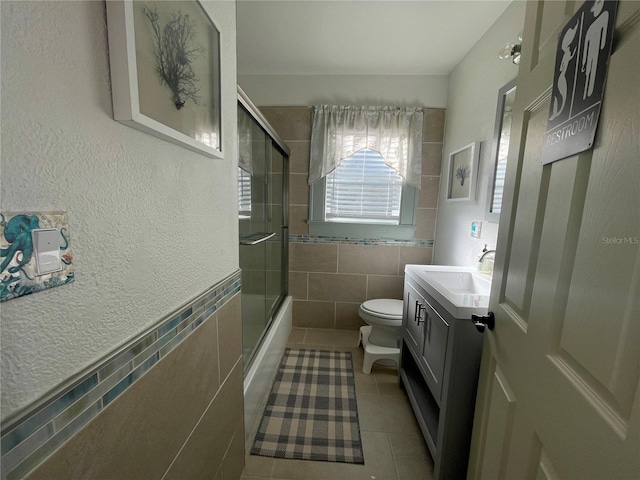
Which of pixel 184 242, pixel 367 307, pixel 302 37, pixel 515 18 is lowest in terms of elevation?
pixel 367 307

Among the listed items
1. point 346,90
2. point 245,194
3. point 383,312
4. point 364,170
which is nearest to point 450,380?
point 383,312

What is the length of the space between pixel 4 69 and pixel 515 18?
208 cm

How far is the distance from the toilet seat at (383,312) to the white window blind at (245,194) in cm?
115

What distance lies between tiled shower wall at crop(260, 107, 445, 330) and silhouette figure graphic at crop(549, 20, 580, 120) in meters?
1.83

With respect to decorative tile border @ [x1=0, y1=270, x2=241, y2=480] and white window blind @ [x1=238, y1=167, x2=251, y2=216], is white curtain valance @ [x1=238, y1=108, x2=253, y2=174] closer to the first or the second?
white window blind @ [x1=238, y1=167, x2=251, y2=216]

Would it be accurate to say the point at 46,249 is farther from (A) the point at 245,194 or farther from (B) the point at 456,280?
(B) the point at 456,280

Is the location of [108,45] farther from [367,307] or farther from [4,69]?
[367,307]

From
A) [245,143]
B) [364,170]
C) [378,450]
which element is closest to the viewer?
[378,450]

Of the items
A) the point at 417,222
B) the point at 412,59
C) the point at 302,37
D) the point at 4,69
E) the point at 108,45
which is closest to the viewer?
the point at 4,69

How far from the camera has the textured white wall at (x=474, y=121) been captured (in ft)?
4.98

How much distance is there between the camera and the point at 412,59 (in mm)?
2049

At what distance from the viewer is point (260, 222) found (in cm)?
187

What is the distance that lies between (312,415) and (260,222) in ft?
4.20

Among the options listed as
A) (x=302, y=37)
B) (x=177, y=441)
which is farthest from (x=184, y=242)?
(x=302, y=37)
